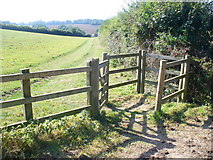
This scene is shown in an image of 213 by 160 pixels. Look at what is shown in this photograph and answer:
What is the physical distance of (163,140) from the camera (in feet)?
14.7

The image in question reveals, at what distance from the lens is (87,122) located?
4926mm

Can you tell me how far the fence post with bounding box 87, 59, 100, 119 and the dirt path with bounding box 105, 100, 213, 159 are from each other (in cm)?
83

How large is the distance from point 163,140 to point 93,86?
7.12 ft

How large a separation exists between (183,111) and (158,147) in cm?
229

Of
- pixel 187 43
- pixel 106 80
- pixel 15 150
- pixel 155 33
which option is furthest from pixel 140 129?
pixel 155 33

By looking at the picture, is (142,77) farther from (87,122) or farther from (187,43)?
(87,122)

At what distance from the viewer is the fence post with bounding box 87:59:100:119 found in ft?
17.0

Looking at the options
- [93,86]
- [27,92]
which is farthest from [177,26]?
[27,92]

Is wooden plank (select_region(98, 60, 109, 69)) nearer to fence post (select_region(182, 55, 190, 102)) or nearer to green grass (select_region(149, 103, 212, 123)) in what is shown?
green grass (select_region(149, 103, 212, 123))

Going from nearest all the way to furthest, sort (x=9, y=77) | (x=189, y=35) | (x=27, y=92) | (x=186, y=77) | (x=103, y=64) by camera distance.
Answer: (x=9, y=77), (x=27, y=92), (x=103, y=64), (x=186, y=77), (x=189, y=35)

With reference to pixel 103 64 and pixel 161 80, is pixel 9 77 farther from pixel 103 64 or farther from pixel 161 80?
pixel 161 80

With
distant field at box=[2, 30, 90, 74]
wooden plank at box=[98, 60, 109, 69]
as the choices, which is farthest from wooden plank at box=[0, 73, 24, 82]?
distant field at box=[2, 30, 90, 74]

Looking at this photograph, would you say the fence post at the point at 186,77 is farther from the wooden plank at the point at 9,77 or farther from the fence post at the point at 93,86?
the wooden plank at the point at 9,77

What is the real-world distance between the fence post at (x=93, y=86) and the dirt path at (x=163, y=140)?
83 cm
